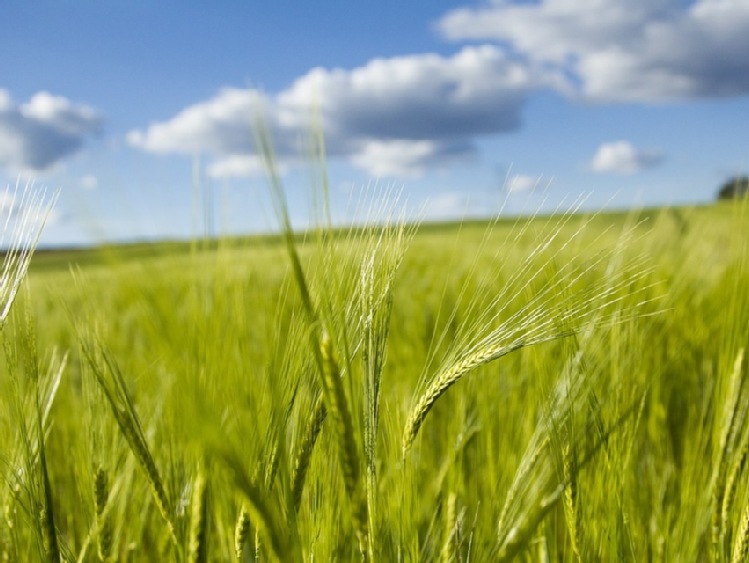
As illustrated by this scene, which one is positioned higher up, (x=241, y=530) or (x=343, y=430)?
(x=343, y=430)

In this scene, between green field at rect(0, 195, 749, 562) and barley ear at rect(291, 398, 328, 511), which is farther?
barley ear at rect(291, 398, 328, 511)

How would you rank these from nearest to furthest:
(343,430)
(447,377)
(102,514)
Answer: (343,430)
(447,377)
(102,514)

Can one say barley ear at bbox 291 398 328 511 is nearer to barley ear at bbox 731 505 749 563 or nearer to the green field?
the green field

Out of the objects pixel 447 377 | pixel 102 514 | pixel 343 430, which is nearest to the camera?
pixel 343 430

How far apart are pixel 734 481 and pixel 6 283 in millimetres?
952

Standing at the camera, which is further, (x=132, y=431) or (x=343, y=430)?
(x=132, y=431)

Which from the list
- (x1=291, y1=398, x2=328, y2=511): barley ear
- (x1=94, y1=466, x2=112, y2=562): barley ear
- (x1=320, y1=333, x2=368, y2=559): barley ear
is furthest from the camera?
(x1=94, y1=466, x2=112, y2=562): barley ear

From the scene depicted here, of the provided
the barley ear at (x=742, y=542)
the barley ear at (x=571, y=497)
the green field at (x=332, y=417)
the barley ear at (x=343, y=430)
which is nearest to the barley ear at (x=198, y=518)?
the green field at (x=332, y=417)

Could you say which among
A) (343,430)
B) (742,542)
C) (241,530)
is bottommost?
(742,542)

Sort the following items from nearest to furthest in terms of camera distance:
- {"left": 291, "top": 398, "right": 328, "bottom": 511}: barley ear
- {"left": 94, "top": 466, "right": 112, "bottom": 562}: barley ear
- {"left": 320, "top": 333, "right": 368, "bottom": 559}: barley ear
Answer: {"left": 320, "top": 333, "right": 368, "bottom": 559}: barley ear
{"left": 291, "top": 398, "right": 328, "bottom": 511}: barley ear
{"left": 94, "top": 466, "right": 112, "bottom": 562}: barley ear

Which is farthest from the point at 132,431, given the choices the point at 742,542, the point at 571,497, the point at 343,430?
the point at 742,542

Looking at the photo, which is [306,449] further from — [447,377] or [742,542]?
[742,542]

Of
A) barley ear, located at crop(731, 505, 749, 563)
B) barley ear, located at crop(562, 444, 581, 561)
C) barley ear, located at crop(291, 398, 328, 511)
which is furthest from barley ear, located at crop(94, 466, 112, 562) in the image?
barley ear, located at crop(731, 505, 749, 563)

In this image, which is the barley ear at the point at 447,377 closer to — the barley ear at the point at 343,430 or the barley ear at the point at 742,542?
the barley ear at the point at 343,430
